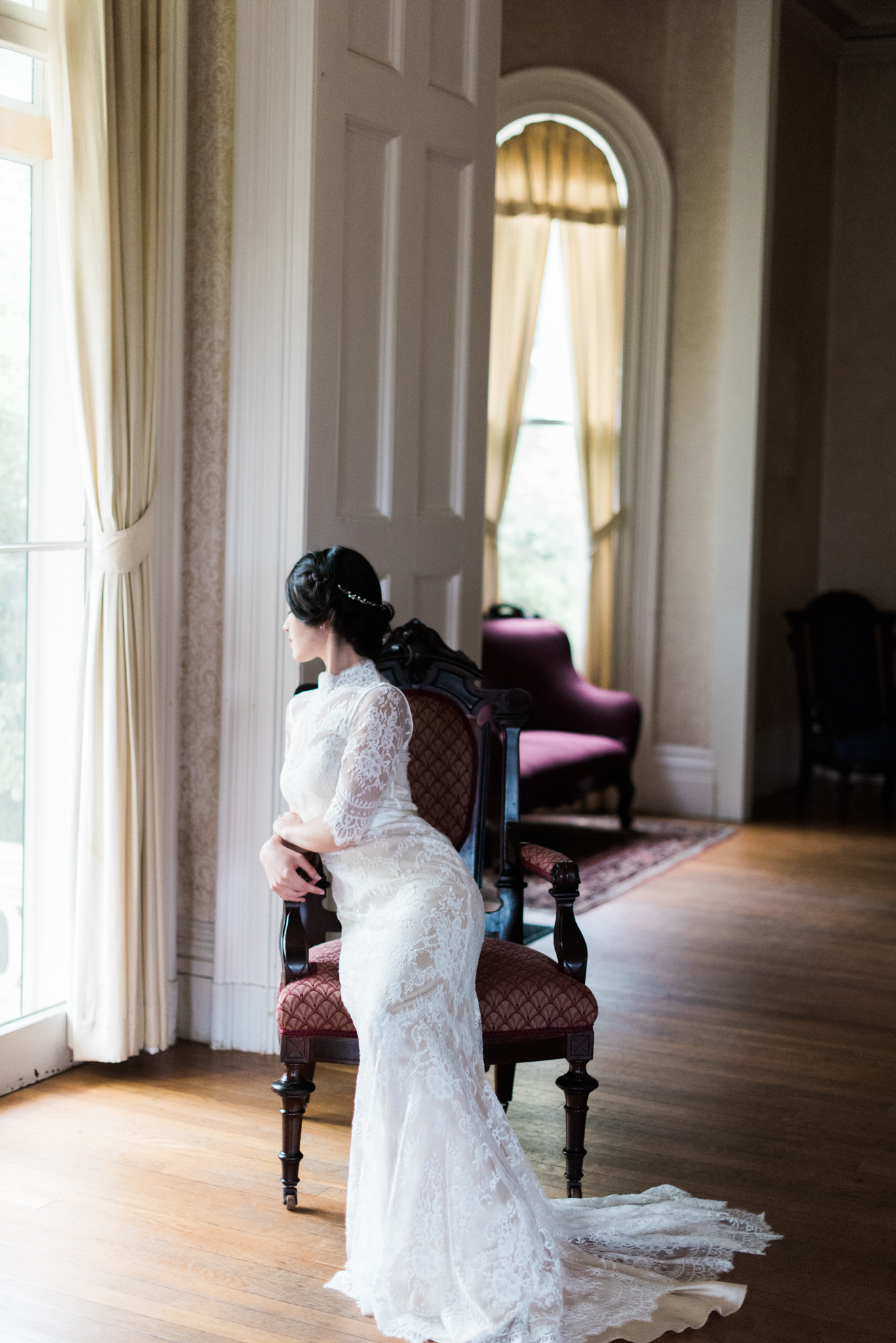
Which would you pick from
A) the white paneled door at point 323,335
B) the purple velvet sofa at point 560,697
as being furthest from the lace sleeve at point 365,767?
the purple velvet sofa at point 560,697

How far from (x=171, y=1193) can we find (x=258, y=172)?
8.02ft

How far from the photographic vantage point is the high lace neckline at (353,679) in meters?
2.95

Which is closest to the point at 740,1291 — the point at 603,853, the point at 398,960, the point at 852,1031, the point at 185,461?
the point at 398,960

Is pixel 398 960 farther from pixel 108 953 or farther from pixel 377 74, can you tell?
pixel 377 74

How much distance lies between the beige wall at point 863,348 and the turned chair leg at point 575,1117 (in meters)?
6.34

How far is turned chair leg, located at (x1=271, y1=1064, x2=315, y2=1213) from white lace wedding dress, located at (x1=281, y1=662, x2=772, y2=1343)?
21 cm

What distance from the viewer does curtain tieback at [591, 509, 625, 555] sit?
7.57 metres

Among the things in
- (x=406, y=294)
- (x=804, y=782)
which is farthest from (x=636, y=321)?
(x=406, y=294)

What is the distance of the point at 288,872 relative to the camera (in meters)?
2.94

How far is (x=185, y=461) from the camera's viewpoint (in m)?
3.92

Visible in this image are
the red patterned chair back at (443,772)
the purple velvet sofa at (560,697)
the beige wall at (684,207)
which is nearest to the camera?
the red patterned chair back at (443,772)

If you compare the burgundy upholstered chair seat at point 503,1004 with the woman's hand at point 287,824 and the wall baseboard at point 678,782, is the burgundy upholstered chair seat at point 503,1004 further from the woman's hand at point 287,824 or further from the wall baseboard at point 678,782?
the wall baseboard at point 678,782

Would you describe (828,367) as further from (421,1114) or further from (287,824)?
(421,1114)

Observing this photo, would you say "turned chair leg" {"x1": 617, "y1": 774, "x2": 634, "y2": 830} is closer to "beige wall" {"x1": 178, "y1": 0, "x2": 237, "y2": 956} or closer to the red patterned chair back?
"beige wall" {"x1": 178, "y1": 0, "x2": 237, "y2": 956}
